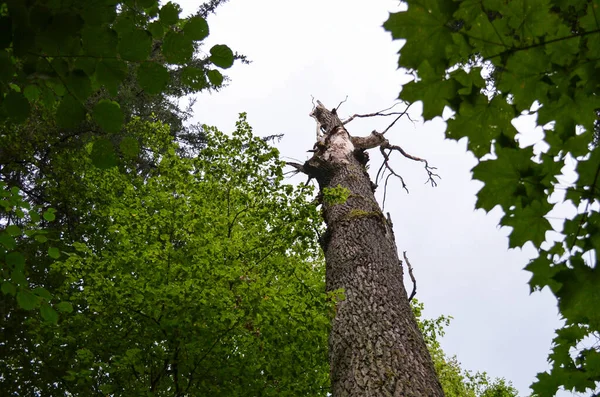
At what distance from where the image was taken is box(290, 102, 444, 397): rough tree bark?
3752 millimetres

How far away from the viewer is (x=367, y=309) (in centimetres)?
461

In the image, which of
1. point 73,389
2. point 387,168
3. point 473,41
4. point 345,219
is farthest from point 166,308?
point 387,168

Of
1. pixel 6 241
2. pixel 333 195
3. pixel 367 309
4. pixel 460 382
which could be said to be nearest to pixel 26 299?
pixel 6 241

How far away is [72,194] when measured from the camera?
23.1 ft

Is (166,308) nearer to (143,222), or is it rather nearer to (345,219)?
(143,222)

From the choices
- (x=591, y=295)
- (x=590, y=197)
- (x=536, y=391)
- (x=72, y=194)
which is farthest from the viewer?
(x=72, y=194)

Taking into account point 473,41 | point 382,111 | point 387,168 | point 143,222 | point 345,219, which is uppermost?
point 382,111

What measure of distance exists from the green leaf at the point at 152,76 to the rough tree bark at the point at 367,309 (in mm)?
3120

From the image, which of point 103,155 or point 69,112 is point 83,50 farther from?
point 103,155

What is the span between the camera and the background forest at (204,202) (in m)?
1.35

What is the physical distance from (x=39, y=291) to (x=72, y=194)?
17.8 ft

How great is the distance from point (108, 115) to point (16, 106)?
0.37 metres

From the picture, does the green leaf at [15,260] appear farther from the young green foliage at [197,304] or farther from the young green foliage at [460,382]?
the young green foliage at [460,382]

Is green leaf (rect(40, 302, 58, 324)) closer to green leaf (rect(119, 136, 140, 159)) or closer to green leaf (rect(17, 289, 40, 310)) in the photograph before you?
green leaf (rect(17, 289, 40, 310))
